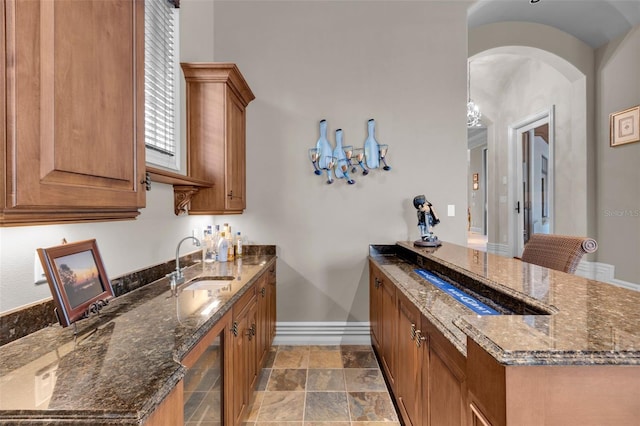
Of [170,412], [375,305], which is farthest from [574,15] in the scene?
[170,412]

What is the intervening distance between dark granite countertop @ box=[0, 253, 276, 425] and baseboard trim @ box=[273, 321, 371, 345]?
1721mm

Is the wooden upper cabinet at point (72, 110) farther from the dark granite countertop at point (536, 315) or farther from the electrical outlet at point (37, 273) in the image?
the dark granite countertop at point (536, 315)

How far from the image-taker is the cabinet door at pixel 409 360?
4.83 feet

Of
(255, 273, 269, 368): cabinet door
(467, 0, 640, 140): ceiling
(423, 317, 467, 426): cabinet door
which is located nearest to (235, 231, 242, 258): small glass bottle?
(255, 273, 269, 368): cabinet door

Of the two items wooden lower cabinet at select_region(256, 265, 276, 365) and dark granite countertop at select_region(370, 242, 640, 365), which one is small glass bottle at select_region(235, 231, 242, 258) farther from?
dark granite countertop at select_region(370, 242, 640, 365)

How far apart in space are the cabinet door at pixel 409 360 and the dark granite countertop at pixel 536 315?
0.35ft

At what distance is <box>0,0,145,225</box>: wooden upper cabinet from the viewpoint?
761 millimetres

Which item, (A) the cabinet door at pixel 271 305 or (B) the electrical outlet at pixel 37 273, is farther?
(A) the cabinet door at pixel 271 305

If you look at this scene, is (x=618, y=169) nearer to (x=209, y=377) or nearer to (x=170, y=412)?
(x=209, y=377)

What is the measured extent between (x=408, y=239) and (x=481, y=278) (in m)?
1.65

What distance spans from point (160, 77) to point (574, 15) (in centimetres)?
453

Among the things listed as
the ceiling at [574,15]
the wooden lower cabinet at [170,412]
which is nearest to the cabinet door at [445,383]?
the wooden lower cabinet at [170,412]

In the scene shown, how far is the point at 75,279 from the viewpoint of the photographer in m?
Answer: 1.14

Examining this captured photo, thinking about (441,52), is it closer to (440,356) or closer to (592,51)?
(592,51)
